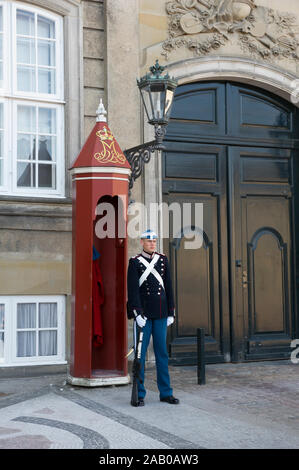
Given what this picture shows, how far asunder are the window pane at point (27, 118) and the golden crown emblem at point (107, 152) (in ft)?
4.36

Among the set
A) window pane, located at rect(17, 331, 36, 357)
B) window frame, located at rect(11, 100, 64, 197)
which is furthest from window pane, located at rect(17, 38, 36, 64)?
window pane, located at rect(17, 331, 36, 357)

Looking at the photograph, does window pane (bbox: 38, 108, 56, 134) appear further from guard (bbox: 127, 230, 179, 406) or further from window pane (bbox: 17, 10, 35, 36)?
guard (bbox: 127, 230, 179, 406)

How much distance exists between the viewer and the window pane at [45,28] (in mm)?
9023

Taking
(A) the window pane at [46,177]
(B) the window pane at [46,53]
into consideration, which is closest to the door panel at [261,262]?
(A) the window pane at [46,177]

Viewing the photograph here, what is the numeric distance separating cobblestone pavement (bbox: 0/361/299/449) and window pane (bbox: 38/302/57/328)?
0.66 m

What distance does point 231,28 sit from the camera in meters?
9.98

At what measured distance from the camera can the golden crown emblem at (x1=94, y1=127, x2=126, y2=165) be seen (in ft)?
25.7

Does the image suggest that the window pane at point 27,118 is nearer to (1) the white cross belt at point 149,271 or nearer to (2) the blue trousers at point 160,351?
(1) the white cross belt at point 149,271

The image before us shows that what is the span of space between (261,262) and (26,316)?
11.9 feet

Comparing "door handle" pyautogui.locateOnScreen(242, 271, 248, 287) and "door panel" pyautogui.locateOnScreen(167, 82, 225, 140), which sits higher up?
"door panel" pyautogui.locateOnScreen(167, 82, 225, 140)

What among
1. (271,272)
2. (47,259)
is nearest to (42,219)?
(47,259)

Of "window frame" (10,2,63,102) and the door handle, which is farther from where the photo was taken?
the door handle

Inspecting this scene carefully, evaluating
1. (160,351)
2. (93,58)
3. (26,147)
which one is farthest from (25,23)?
(160,351)

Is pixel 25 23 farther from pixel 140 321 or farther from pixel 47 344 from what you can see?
pixel 140 321
